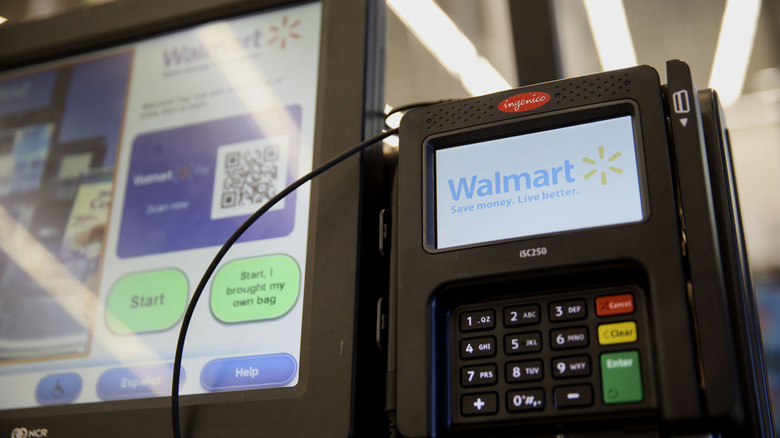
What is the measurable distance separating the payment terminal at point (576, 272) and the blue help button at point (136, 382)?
221 mm

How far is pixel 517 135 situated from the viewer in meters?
0.52

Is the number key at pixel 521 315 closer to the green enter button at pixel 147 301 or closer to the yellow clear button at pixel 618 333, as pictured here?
the yellow clear button at pixel 618 333

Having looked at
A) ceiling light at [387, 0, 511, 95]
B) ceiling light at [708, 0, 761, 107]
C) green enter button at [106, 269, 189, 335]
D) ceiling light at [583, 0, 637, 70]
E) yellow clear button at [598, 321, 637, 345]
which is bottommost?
yellow clear button at [598, 321, 637, 345]

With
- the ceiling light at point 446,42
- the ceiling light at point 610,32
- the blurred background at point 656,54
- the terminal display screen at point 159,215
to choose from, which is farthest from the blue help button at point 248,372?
the ceiling light at point 610,32

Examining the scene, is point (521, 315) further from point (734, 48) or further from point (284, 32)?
point (734, 48)

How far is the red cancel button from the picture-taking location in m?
0.44

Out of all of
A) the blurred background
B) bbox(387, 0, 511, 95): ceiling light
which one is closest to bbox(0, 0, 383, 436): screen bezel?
the blurred background

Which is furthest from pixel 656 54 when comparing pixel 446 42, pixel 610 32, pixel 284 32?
pixel 284 32

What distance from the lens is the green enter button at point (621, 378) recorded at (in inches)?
16.4

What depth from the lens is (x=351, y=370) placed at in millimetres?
515

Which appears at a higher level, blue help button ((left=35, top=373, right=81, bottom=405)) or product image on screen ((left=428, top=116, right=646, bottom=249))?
product image on screen ((left=428, top=116, right=646, bottom=249))

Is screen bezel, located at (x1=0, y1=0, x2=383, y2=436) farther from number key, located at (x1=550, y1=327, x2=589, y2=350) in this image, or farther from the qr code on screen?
number key, located at (x1=550, y1=327, x2=589, y2=350)

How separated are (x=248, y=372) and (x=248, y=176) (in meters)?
0.19

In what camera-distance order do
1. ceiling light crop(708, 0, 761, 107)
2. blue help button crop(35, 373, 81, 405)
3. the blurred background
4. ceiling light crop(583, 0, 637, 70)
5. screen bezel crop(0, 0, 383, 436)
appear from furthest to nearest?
ceiling light crop(708, 0, 761, 107), ceiling light crop(583, 0, 637, 70), the blurred background, blue help button crop(35, 373, 81, 405), screen bezel crop(0, 0, 383, 436)
